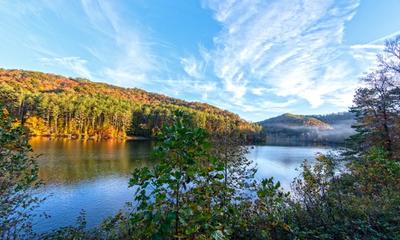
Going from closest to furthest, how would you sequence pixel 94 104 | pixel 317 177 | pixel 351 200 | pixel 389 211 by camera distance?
pixel 389 211 < pixel 351 200 < pixel 317 177 < pixel 94 104

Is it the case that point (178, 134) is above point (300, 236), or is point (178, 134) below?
above

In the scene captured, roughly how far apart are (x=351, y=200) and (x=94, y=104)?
85427mm

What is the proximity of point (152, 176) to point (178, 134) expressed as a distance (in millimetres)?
473

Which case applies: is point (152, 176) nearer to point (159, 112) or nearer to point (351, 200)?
point (351, 200)

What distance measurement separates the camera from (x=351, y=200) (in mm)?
6812

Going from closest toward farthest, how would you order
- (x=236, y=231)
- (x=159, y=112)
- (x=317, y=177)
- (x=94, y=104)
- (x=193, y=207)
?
1. (x=193, y=207)
2. (x=236, y=231)
3. (x=317, y=177)
4. (x=94, y=104)
5. (x=159, y=112)

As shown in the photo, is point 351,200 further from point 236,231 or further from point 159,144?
point 159,144

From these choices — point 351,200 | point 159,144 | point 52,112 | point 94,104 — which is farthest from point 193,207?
point 94,104

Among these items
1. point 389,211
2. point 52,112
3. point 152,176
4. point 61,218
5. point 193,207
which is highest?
point 52,112

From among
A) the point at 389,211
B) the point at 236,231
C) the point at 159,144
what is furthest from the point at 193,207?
the point at 389,211

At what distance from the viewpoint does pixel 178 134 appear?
227cm

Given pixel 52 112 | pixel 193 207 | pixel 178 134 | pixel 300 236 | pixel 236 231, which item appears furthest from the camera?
pixel 52 112

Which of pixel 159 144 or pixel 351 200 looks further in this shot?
Answer: pixel 351 200

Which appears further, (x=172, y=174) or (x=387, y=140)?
(x=387, y=140)
